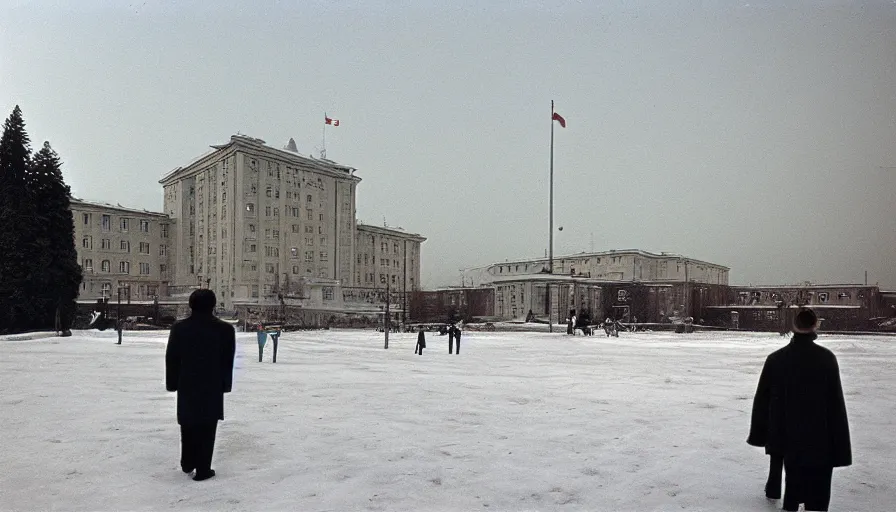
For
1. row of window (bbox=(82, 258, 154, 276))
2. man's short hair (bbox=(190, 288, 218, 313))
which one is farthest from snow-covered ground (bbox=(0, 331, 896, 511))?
row of window (bbox=(82, 258, 154, 276))

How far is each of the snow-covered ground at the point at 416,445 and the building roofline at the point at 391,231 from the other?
7364 cm

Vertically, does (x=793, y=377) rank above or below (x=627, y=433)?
above

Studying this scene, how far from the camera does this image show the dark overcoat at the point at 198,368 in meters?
5.50

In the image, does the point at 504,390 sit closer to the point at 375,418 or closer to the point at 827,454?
the point at 375,418

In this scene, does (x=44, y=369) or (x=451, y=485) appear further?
(x=44, y=369)

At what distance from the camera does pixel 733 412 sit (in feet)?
32.2

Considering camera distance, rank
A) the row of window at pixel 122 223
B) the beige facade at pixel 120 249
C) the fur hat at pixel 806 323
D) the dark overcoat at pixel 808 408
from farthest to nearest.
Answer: the row of window at pixel 122 223 → the beige facade at pixel 120 249 → the fur hat at pixel 806 323 → the dark overcoat at pixel 808 408

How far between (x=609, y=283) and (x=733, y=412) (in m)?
65.7

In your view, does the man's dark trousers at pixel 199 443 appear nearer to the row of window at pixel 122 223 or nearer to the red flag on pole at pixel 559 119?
the red flag on pole at pixel 559 119

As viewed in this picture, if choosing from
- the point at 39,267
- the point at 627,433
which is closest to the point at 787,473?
the point at 627,433

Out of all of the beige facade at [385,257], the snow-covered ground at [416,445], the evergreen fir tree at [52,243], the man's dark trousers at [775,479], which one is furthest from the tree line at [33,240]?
the beige facade at [385,257]

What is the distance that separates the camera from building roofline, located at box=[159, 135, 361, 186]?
68.5 meters

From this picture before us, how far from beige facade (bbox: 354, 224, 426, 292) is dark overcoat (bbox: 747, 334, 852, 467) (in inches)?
3164

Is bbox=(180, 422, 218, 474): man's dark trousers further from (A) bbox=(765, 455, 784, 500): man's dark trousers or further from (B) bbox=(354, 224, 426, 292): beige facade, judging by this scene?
(B) bbox=(354, 224, 426, 292): beige facade
